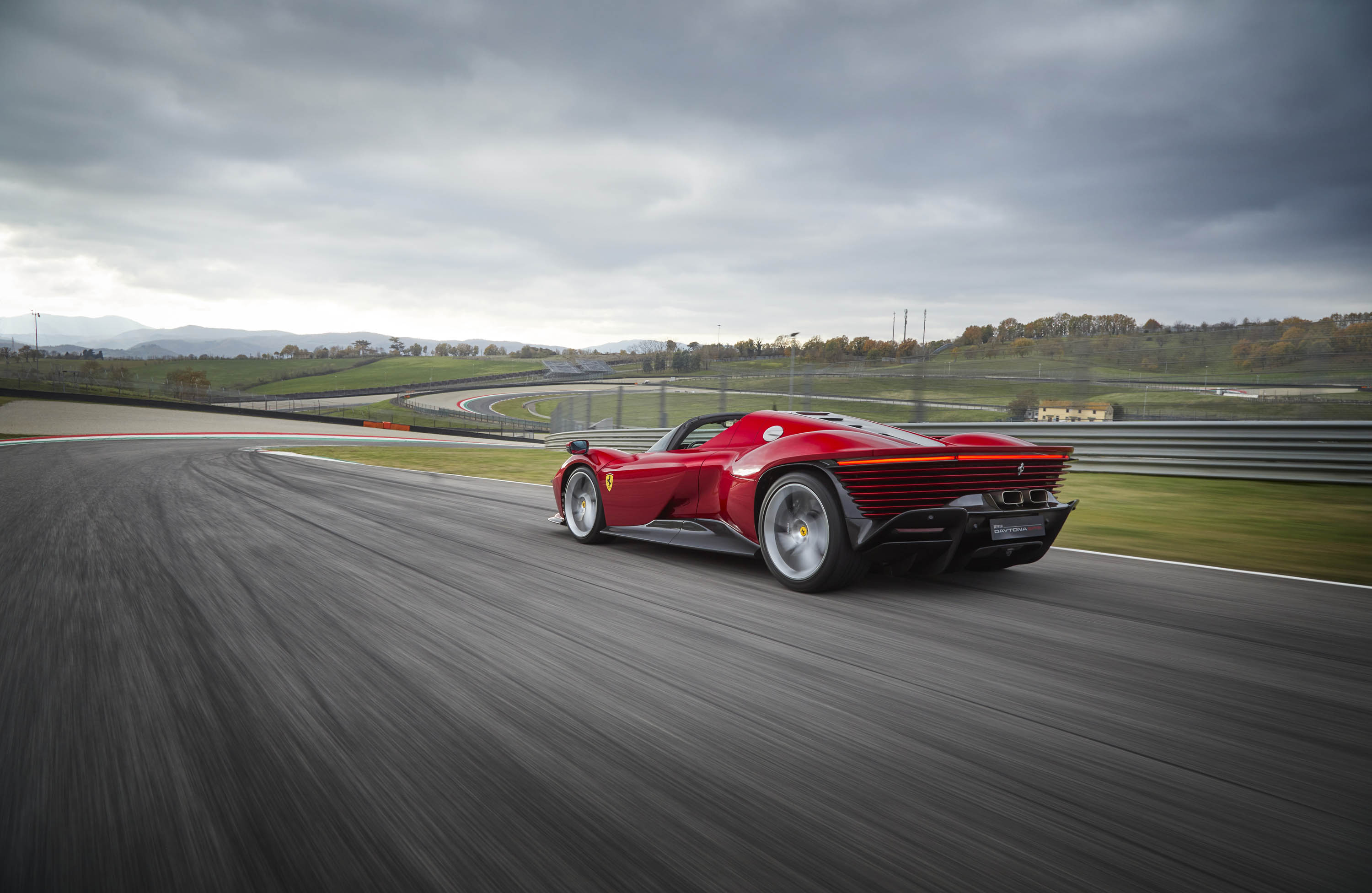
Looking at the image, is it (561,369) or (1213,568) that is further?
(561,369)

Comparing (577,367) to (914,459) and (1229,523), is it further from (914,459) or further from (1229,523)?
(914,459)

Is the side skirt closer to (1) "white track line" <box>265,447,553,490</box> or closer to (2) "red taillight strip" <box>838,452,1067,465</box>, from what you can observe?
(2) "red taillight strip" <box>838,452,1067,465</box>

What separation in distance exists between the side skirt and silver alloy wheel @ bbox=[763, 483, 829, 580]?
0.16 meters

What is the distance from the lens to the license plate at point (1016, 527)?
13.4ft

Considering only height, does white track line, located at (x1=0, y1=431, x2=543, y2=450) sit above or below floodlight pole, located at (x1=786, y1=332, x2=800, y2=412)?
below

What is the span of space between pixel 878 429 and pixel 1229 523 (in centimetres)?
466

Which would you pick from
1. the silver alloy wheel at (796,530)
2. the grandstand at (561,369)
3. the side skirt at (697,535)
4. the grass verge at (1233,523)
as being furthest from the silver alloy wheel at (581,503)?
the grandstand at (561,369)

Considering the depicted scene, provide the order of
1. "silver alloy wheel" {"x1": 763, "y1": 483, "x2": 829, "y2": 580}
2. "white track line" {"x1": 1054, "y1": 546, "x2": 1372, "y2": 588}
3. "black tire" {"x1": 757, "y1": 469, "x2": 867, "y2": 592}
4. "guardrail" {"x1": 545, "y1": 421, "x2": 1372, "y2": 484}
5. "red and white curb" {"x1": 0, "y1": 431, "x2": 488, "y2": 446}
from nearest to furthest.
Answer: "black tire" {"x1": 757, "y1": 469, "x2": 867, "y2": 592}
"silver alloy wheel" {"x1": 763, "y1": 483, "x2": 829, "y2": 580}
"white track line" {"x1": 1054, "y1": 546, "x2": 1372, "y2": 588}
"guardrail" {"x1": 545, "y1": 421, "x2": 1372, "y2": 484}
"red and white curb" {"x1": 0, "y1": 431, "x2": 488, "y2": 446}

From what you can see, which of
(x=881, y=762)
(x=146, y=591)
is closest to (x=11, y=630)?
(x=146, y=591)

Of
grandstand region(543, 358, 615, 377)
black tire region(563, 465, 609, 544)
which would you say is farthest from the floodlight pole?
grandstand region(543, 358, 615, 377)

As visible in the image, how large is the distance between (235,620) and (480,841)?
2.50 m

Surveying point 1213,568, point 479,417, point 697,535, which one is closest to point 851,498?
point 697,535

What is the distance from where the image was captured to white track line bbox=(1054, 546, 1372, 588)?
15.2 ft

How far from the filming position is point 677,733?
7.90 feet
